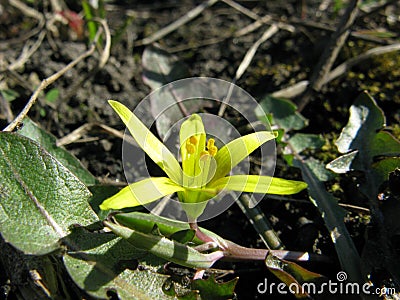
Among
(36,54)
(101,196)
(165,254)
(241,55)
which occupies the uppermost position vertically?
(241,55)

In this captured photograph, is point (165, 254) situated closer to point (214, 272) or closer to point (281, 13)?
point (214, 272)

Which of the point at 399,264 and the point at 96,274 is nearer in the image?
the point at 96,274

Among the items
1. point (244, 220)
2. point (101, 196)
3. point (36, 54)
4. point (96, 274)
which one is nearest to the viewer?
point (96, 274)

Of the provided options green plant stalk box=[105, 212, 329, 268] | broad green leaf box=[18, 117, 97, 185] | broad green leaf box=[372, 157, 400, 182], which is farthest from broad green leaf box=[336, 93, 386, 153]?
broad green leaf box=[18, 117, 97, 185]

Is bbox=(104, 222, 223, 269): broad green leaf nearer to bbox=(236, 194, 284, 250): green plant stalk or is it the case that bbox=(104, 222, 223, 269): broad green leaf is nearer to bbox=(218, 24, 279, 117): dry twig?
bbox=(236, 194, 284, 250): green plant stalk

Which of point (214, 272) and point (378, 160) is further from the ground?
point (378, 160)

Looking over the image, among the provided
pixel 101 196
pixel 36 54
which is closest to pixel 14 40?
pixel 36 54

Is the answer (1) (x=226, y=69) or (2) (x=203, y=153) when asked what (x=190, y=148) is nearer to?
(2) (x=203, y=153)
